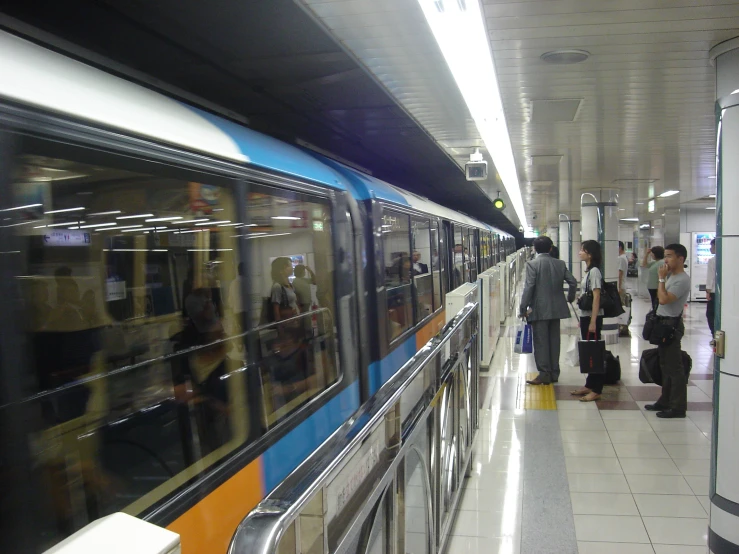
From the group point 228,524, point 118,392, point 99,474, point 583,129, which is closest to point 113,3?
point 118,392

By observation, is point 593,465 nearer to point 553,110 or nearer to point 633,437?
point 633,437

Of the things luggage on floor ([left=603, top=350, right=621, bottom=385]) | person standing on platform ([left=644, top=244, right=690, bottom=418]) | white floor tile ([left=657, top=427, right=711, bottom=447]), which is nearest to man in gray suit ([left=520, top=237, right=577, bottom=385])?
luggage on floor ([left=603, top=350, right=621, bottom=385])

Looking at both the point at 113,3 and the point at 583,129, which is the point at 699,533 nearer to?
the point at 583,129

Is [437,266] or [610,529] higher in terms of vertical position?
[437,266]

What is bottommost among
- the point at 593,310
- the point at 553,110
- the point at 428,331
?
the point at 428,331

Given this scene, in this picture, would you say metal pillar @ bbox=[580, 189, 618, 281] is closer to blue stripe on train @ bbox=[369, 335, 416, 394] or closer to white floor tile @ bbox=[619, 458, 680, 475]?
white floor tile @ bbox=[619, 458, 680, 475]

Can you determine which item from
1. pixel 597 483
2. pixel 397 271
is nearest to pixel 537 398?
pixel 597 483

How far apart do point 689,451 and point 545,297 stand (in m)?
2.19

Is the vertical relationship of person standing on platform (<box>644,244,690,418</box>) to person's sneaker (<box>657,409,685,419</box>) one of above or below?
above

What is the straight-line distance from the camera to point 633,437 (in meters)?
5.17

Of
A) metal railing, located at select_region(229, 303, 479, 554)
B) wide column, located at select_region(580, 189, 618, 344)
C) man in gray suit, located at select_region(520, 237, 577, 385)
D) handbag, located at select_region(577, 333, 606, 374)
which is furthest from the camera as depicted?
wide column, located at select_region(580, 189, 618, 344)

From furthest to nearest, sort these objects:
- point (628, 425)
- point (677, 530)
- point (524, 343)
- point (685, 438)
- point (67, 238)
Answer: point (524, 343)
point (628, 425)
point (685, 438)
point (677, 530)
point (67, 238)

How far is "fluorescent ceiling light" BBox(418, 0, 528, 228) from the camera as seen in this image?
2662 mm

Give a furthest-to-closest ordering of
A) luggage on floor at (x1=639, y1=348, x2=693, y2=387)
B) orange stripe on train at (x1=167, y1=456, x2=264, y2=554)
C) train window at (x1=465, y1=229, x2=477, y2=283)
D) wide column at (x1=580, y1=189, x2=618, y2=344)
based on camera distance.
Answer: wide column at (x1=580, y1=189, x2=618, y2=344) < train window at (x1=465, y1=229, x2=477, y2=283) < luggage on floor at (x1=639, y1=348, x2=693, y2=387) < orange stripe on train at (x1=167, y1=456, x2=264, y2=554)
